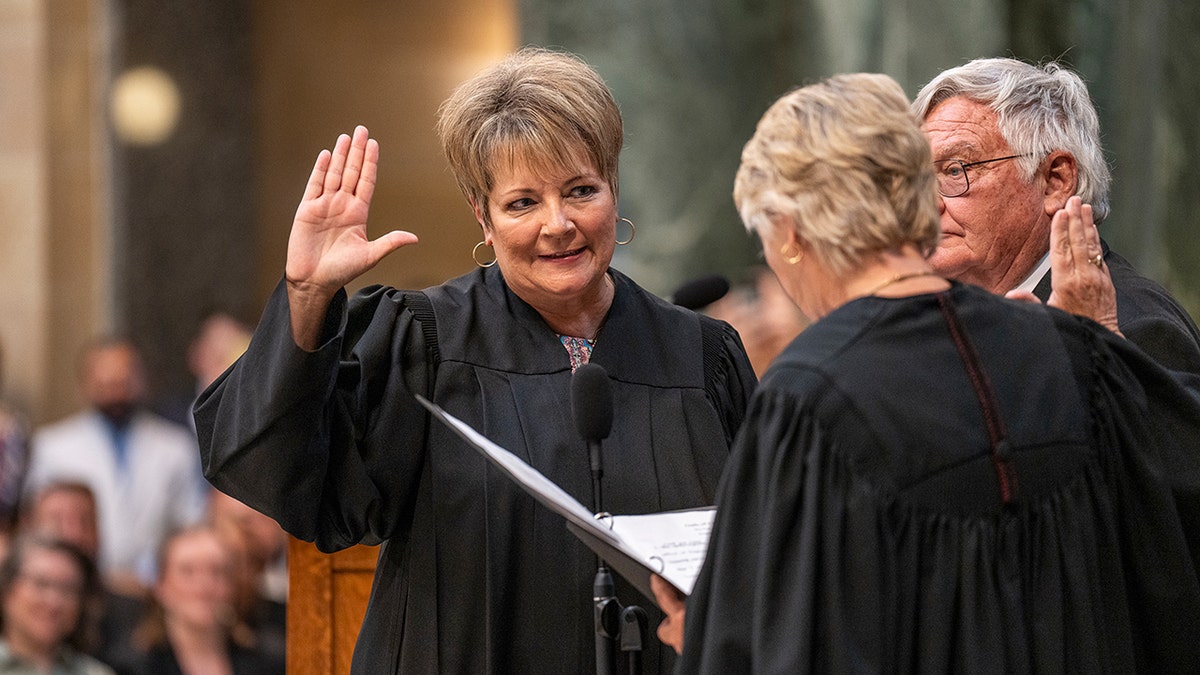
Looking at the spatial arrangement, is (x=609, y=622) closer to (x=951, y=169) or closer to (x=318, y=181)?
(x=318, y=181)

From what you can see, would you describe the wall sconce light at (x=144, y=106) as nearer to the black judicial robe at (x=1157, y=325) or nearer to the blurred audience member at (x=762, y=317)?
the blurred audience member at (x=762, y=317)

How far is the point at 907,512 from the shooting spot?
6.16ft

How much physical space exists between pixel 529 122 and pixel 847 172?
0.78 m

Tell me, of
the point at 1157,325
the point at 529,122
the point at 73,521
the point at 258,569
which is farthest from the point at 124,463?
the point at 1157,325

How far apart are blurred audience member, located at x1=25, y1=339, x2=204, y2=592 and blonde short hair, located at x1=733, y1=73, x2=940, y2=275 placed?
5.61 meters

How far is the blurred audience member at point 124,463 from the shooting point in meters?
7.09

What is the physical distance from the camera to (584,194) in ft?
8.56

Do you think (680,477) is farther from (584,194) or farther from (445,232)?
(445,232)

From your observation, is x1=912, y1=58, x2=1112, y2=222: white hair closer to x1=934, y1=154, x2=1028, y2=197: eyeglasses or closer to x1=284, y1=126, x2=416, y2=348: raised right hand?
x1=934, y1=154, x2=1028, y2=197: eyeglasses

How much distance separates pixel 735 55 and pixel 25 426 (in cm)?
407

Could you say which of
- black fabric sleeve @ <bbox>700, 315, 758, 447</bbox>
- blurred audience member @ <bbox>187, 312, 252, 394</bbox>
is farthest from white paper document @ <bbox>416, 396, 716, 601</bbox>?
blurred audience member @ <bbox>187, 312, 252, 394</bbox>

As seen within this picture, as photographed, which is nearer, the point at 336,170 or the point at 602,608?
the point at 602,608

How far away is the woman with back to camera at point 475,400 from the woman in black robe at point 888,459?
567mm

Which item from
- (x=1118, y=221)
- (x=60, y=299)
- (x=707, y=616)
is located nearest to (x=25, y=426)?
(x=60, y=299)
